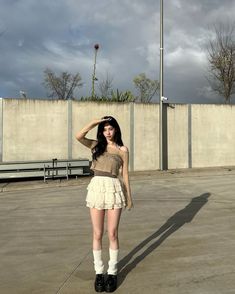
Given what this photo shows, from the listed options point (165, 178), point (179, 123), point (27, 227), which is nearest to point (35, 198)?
point (27, 227)

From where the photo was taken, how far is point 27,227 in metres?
7.97

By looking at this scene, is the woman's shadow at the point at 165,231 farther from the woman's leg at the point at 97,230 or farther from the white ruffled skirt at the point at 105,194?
the white ruffled skirt at the point at 105,194

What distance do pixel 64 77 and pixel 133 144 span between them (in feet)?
65.6

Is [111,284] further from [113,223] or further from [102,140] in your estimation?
[102,140]

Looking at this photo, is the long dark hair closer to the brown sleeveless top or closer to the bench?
the brown sleeveless top

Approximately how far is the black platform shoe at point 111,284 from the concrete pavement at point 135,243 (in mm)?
63

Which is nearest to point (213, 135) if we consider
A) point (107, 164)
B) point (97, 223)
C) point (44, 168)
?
point (44, 168)

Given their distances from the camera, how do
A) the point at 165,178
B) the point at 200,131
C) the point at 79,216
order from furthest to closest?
the point at 200,131
the point at 165,178
the point at 79,216

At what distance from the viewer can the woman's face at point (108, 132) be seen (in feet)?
15.9

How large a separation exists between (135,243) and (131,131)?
10.4m

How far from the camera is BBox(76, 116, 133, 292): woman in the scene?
15.3 feet

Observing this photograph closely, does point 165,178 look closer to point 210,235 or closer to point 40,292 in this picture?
point 210,235

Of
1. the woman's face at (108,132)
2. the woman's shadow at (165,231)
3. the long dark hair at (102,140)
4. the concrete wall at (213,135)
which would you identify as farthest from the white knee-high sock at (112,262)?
the concrete wall at (213,135)

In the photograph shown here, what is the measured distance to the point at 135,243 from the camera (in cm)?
671
